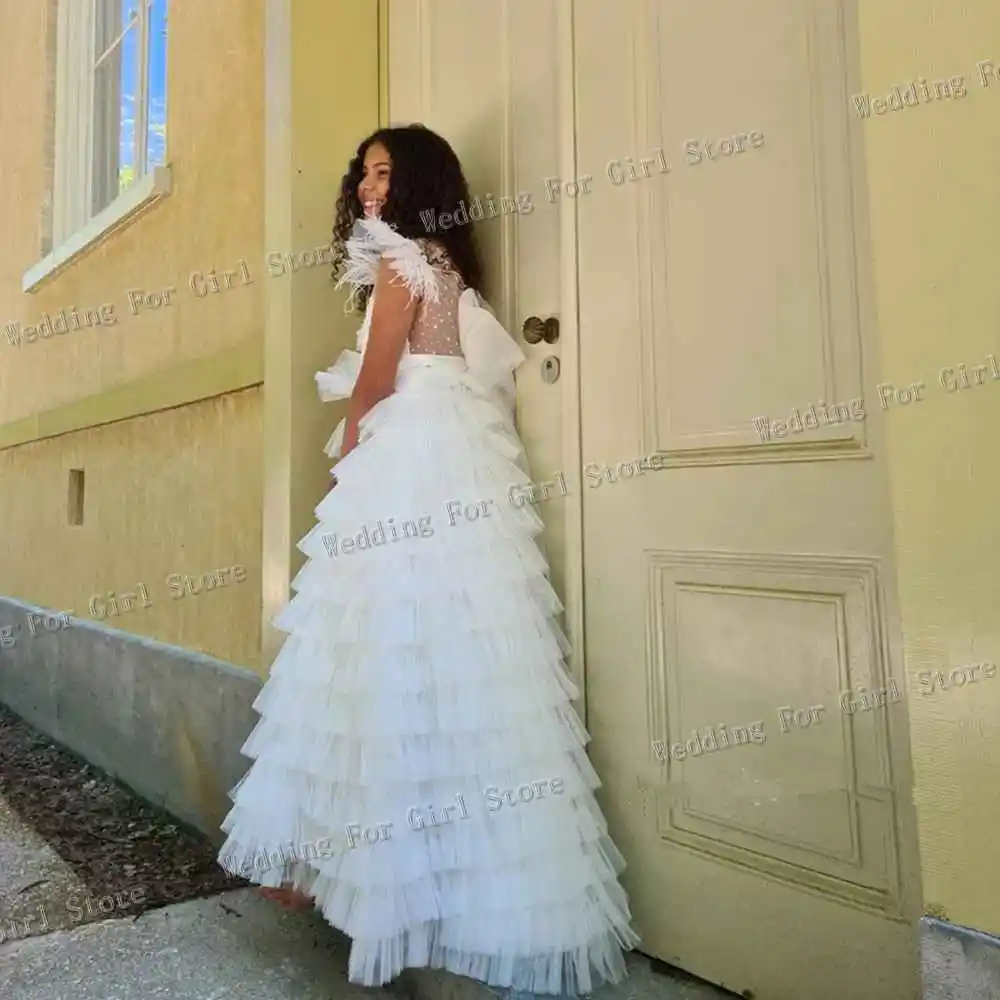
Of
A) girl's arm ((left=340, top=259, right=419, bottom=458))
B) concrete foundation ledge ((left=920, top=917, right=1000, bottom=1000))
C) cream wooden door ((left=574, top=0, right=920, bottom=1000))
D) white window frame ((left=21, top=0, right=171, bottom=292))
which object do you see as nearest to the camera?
concrete foundation ledge ((left=920, top=917, right=1000, bottom=1000))

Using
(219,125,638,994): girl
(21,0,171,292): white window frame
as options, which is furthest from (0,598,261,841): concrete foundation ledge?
(21,0,171,292): white window frame

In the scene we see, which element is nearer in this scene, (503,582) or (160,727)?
(503,582)

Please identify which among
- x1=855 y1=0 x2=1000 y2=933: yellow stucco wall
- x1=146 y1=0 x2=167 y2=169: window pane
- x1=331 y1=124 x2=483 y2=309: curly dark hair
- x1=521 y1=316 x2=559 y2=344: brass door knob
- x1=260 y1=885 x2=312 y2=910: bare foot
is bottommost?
x1=260 y1=885 x2=312 y2=910: bare foot

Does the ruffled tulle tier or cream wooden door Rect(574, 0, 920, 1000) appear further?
the ruffled tulle tier

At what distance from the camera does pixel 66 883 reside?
227cm

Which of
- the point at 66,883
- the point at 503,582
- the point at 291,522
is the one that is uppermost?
the point at 291,522

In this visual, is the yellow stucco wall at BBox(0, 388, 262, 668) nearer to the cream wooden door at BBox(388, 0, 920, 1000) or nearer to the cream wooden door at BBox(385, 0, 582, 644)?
the cream wooden door at BBox(385, 0, 582, 644)

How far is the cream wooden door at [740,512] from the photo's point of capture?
4.02ft

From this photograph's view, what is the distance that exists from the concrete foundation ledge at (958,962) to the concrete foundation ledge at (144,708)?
174cm

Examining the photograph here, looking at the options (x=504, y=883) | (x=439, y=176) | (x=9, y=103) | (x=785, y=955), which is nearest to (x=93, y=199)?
(x=9, y=103)

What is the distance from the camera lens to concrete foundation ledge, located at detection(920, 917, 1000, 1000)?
0.79 m

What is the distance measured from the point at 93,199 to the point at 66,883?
325cm

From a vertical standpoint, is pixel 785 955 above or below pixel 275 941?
above

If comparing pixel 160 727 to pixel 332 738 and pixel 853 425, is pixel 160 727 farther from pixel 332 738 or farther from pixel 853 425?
pixel 853 425
